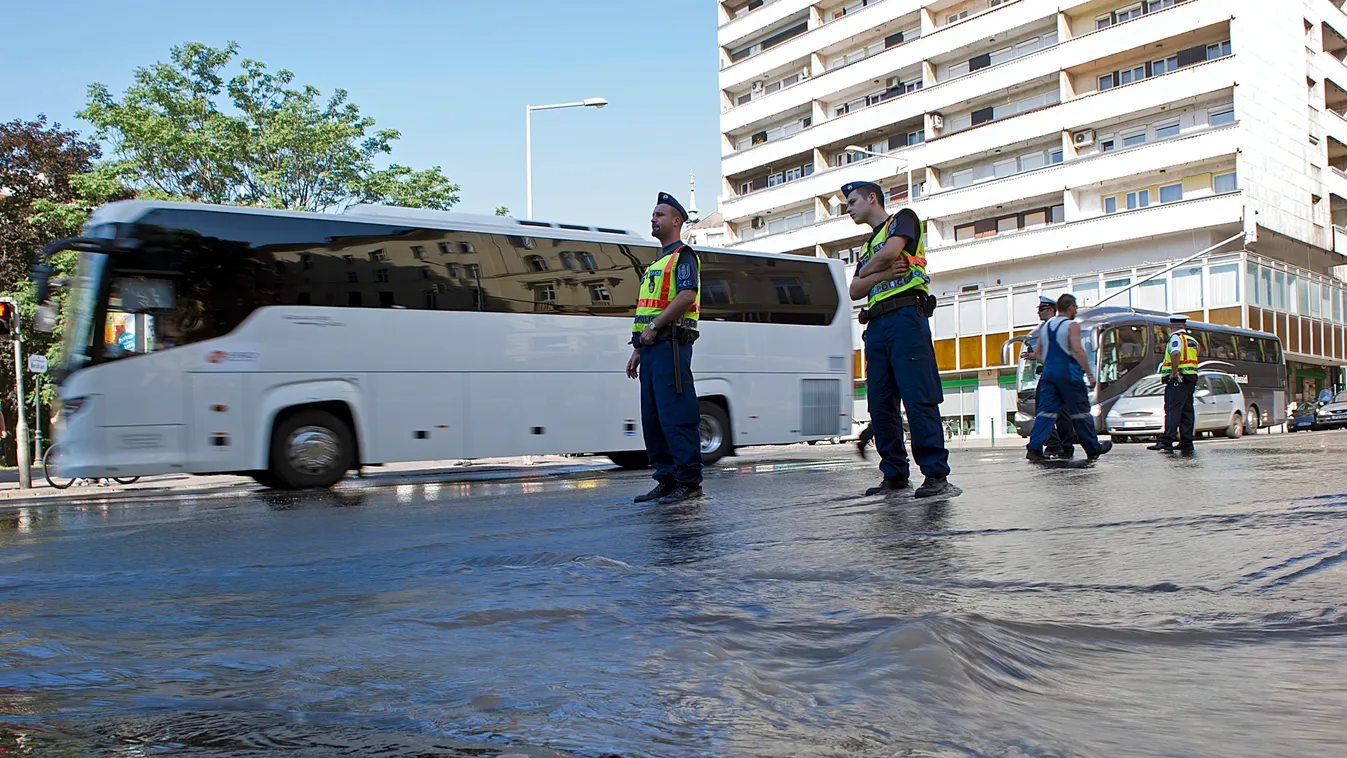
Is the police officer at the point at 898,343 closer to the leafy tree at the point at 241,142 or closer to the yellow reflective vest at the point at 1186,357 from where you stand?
the yellow reflective vest at the point at 1186,357

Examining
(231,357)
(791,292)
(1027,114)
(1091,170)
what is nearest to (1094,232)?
(1091,170)

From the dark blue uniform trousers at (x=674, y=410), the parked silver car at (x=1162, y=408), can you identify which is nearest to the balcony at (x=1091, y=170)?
the parked silver car at (x=1162, y=408)

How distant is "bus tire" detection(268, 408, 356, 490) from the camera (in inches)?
477

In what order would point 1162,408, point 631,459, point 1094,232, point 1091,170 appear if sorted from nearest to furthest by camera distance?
point 631,459, point 1162,408, point 1094,232, point 1091,170

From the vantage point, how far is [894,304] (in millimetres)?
6418

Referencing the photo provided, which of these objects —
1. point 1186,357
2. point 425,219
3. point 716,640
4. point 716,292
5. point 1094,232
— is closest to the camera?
point 716,640

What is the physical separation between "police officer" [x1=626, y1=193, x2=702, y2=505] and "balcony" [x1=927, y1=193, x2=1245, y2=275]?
3664 cm

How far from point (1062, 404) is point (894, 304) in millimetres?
4844

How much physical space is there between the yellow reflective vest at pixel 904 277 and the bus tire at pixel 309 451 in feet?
25.6

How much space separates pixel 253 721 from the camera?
1.88 m

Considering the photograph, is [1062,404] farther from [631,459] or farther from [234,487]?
[234,487]

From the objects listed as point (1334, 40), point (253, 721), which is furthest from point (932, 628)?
point (1334, 40)

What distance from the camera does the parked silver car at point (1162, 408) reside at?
84.2 feet

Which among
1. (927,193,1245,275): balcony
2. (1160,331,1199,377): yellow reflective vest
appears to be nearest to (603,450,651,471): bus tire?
(1160,331,1199,377): yellow reflective vest
